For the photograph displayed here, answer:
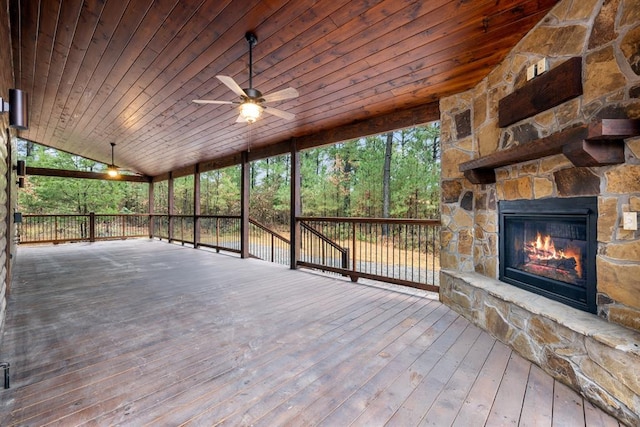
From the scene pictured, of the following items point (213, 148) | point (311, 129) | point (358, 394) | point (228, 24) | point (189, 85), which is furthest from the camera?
point (213, 148)

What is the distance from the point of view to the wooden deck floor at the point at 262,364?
1618mm

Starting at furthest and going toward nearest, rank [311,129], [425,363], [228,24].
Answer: [311,129], [228,24], [425,363]

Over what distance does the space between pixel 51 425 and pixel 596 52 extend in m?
4.08

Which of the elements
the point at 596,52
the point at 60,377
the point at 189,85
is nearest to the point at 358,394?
the point at 60,377

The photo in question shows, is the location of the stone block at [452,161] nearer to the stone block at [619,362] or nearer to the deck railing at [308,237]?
the deck railing at [308,237]

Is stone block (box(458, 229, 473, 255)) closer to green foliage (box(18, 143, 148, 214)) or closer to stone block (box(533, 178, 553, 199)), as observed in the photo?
stone block (box(533, 178, 553, 199))

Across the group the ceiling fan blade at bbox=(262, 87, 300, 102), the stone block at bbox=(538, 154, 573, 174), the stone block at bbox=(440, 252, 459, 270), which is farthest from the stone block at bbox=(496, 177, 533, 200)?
the ceiling fan blade at bbox=(262, 87, 300, 102)

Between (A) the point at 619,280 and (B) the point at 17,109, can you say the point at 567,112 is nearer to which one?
(A) the point at 619,280

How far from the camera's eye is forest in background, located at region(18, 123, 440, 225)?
1080 cm

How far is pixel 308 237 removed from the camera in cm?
607

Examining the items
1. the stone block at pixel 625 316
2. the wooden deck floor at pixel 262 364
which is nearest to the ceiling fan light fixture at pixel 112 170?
the wooden deck floor at pixel 262 364

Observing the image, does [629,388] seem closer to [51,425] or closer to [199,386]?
[199,386]

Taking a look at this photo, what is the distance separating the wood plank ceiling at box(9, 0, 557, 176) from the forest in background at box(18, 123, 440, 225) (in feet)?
21.6

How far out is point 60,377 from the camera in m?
1.93
